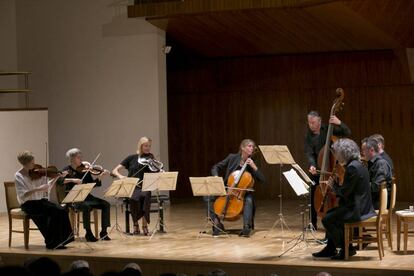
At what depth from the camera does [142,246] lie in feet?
29.6

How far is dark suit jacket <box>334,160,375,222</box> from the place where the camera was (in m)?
7.64

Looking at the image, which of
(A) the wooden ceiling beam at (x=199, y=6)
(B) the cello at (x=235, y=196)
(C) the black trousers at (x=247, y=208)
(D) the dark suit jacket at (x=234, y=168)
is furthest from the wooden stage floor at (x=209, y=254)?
(A) the wooden ceiling beam at (x=199, y=6)

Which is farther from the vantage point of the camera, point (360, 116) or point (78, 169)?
point (360, 116)

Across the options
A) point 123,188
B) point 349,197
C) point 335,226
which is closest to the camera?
point 349,197

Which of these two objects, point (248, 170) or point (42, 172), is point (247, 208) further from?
point (42, 172)

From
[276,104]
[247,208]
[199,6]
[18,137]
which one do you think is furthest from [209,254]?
[276,104]

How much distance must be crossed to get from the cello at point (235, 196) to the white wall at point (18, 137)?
468 cm

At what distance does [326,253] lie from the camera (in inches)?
311

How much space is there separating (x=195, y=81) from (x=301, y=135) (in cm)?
213

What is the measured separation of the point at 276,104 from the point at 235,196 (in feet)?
16.8

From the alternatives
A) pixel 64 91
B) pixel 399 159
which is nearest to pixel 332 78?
pixel 399 159

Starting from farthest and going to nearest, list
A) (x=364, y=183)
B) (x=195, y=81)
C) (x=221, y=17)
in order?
(x=195, y=81) < (x=221, y=17) < (x=364, y=183)

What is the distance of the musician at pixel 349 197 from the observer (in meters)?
7.65

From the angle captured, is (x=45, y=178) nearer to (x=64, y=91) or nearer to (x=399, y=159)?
(x=64, y=91)
